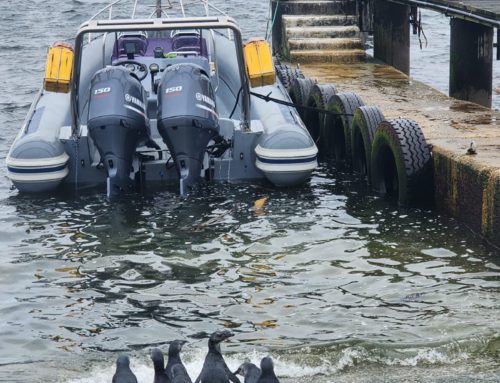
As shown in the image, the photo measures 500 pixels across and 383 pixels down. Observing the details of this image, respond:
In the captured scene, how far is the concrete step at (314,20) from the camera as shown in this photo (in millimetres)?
19766

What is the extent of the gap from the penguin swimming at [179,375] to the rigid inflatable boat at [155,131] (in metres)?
5.54

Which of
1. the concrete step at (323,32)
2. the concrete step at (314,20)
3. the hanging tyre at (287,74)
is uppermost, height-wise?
the concrete step at (314,20)

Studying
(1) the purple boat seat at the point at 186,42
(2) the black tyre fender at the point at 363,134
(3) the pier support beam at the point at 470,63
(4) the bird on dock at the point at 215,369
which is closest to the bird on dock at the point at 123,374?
(4) the bird on dock at the point at 215,369

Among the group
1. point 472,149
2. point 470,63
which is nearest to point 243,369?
point 472,149

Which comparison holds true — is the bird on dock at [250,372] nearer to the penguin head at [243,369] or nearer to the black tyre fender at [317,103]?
the penguin head at [243,369]

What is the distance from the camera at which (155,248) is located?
424 inches

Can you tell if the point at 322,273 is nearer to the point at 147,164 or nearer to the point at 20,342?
the point at 20,342

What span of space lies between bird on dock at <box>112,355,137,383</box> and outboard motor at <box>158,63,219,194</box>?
5.53 m

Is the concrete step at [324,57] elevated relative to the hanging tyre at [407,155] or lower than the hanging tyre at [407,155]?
elevated

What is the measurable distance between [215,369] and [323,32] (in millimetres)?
13356

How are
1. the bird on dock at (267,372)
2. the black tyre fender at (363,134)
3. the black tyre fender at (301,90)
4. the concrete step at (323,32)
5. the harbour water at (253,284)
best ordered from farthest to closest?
the concrete step at (323,32), the black tyre fender at (301,90), the black tyre fender at (363,134), the harbour water at (253,284), the bird on dock at (267,372)

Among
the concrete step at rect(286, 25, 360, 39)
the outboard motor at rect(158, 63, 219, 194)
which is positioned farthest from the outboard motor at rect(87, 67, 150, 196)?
the concrete step at rect(286, 25, 360, 39)

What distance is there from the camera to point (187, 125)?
477 inches

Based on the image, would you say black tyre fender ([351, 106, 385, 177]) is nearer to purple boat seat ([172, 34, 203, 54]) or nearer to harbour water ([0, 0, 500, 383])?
harbour water ([0, 0, 500, 383])
